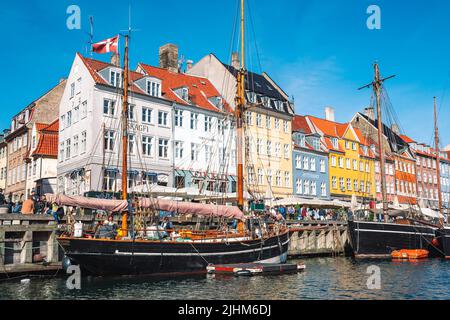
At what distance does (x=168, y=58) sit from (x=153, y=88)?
30.6ft

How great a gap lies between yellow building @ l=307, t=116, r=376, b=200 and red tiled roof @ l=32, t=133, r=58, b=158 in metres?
32.1

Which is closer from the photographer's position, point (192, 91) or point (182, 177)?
point (182, 177)

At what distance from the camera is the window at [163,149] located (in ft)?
148

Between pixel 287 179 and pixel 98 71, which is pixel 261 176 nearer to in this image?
pixel 287 179

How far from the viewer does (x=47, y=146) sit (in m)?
49.3

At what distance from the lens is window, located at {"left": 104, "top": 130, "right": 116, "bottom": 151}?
136ft

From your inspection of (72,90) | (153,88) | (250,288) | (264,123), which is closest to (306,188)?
(264,123)

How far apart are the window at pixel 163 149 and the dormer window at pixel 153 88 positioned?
4.15 m

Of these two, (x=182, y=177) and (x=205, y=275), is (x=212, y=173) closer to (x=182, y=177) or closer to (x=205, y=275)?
(x=182, y=177)

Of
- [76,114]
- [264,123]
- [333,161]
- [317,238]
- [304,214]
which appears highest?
[264,123]

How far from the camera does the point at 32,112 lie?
176 ft
